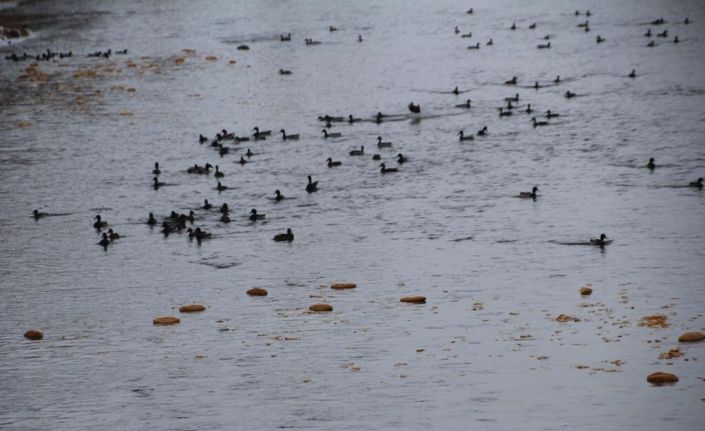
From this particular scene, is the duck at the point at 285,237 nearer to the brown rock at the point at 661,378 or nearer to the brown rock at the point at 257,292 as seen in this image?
the brown rock at the point at 257,292

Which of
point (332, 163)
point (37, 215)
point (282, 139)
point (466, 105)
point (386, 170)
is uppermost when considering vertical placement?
point (466, 105)

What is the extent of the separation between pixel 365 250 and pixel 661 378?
1546 cm

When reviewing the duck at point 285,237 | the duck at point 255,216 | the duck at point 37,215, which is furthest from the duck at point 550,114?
the duck at point 37,215

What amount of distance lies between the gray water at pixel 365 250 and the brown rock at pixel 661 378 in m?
0.30

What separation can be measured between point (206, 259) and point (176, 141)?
71.3ft

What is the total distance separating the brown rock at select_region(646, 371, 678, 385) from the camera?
86.9 ft

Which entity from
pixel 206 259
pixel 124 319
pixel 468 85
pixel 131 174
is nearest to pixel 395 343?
pixel 124 319

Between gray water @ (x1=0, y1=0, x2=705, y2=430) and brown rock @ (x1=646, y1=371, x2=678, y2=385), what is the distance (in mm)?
299

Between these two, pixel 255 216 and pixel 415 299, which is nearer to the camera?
pixel 415 299

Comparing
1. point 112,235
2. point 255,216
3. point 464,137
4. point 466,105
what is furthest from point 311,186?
point 466,105

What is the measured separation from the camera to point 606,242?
128 feet

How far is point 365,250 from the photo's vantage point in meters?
39.9

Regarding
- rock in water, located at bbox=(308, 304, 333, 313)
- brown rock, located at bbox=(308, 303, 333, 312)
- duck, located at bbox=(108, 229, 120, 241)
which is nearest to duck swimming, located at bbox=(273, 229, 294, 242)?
duck, located at bbox=(108, 229, 120, 241)

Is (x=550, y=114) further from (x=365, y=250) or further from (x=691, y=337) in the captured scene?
(x=691, y=337)
